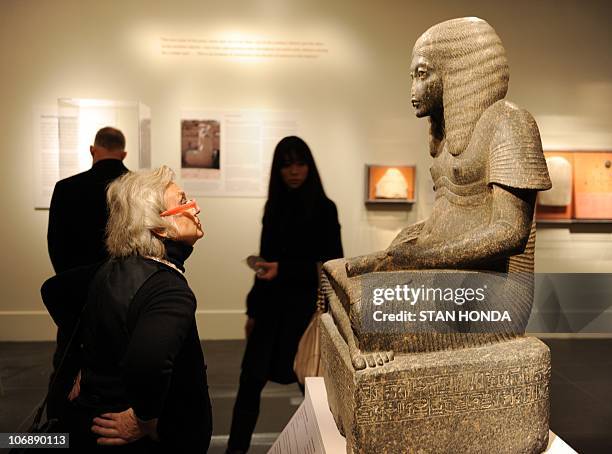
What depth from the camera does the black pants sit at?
3.23m

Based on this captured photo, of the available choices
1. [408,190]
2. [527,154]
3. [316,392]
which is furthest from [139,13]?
[527,154]

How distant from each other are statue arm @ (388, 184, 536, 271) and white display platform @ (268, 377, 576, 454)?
2.44ft

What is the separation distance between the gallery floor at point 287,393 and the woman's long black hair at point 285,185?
126 centimetres

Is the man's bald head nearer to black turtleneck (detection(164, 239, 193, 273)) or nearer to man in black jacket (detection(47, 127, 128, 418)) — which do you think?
man in black jacket (detection(47, 127, 128, 418))

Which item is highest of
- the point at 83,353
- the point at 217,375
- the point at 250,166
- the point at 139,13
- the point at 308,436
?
the point at 139,13

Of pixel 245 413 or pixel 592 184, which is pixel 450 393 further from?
pixel 592 184

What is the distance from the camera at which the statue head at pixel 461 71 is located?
2195 millimetres

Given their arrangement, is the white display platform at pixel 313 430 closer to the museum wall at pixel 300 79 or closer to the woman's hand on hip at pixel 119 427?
the woman's hand on hip at pixel 119 427

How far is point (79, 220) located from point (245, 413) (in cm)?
131

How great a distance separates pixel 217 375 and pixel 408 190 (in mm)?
1944

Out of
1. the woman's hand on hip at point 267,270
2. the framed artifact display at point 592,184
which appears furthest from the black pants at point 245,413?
the framed artifact display at point 592,184

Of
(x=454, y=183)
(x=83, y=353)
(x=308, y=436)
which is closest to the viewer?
(x=83, y=353)

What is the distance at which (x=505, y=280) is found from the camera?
2117mm

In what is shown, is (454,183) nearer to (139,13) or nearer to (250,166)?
(250,166)
